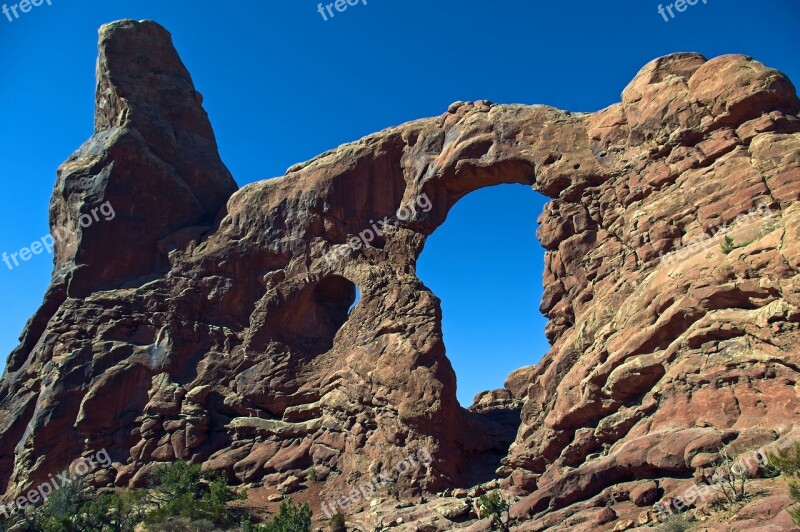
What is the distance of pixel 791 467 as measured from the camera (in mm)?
12711

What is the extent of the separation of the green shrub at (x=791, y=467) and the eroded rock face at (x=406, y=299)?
1580 millimetres

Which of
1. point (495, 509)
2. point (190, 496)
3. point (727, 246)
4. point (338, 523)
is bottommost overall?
point (495, 509)

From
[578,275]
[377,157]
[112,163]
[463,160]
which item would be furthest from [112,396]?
[578,275]

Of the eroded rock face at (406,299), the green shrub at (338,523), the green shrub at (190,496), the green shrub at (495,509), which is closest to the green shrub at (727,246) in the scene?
the eroded rock face at (406,299)

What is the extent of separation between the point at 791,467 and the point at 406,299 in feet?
60.1

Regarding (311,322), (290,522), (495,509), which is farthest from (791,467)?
(311,322)

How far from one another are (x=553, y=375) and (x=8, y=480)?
82.6 ft

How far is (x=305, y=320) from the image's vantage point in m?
32.3

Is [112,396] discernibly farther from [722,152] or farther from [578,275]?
[722,152]

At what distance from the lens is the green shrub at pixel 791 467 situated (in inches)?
466

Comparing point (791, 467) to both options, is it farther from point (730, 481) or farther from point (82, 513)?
point (82, 513)

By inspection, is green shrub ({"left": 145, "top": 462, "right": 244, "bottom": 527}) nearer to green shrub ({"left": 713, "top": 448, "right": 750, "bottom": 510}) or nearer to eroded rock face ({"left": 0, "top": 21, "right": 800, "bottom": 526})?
eroded rock face ({"left": 0, "top": 21, "right": 800, "bottom": 526})

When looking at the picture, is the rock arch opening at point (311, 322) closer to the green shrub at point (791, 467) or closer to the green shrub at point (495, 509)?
the green shrub at point (495, 509)

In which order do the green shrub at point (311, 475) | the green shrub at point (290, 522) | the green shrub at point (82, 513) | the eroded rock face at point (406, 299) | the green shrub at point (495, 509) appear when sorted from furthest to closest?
the green shrub at point (311, 475), the green shrub at point (82, 513), the green shrub at point (290, 522), the green shrub at point (495, 509), the eroded rock face at point (406, 299)
